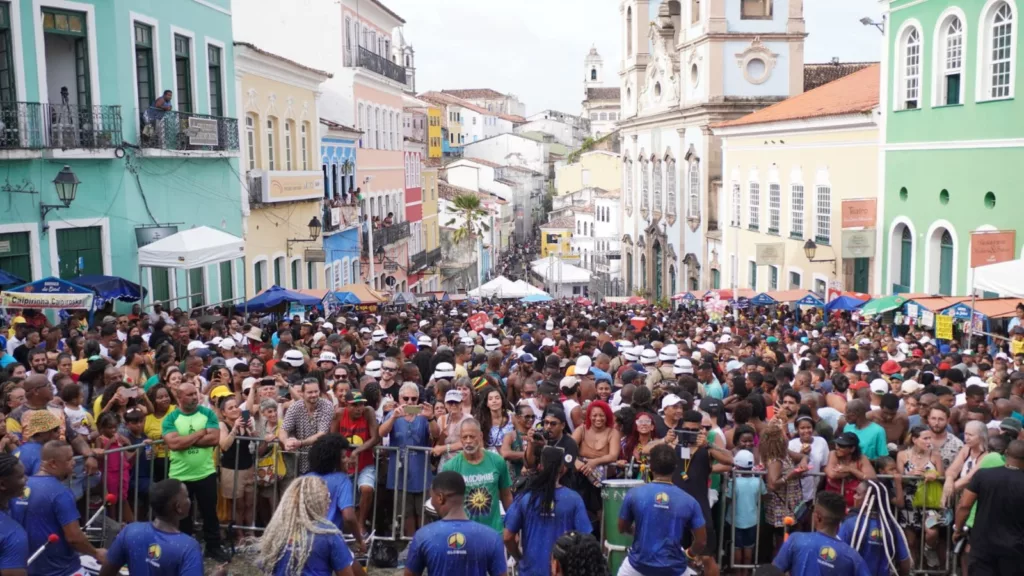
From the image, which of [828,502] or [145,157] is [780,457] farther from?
[145,157]

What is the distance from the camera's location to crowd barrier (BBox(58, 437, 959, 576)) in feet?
26.0

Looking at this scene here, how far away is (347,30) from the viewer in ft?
123

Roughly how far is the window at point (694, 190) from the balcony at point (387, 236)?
1341cm

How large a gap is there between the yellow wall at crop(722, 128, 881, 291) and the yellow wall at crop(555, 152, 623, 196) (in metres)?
Result: 42.5

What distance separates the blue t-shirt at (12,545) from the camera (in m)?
5.62

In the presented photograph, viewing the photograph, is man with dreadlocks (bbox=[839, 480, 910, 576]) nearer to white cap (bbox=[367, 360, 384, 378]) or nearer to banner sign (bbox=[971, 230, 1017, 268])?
white cap (bbox=[367, 360, 384, 378])

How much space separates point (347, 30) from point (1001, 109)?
22.6 m

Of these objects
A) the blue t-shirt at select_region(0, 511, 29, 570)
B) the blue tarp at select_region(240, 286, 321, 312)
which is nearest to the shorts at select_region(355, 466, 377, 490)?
the blue t-shirt at select_region(0, 511, 29, 570)

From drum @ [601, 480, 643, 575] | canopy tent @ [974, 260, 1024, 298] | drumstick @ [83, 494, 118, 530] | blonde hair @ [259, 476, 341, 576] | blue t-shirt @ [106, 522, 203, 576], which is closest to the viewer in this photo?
blonde hair @ [259, 476, 341, 576]

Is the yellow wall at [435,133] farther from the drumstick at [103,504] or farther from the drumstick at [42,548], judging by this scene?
the drumstick at [42,548]

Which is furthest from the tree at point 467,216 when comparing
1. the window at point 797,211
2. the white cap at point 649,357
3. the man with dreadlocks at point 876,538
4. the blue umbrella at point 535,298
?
the man with dreadlocks at point 876,538

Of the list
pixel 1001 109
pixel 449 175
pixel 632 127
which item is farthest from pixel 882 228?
pixel 449 175

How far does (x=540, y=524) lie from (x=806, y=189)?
30211 millimetres

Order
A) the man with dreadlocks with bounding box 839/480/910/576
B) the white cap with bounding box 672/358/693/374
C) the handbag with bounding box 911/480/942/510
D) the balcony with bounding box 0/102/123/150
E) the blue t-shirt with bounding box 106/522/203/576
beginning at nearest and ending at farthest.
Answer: the blue t-shirt with bounding box 106/522/203/576 < the man with dreadlocks with bounding box 839/480/910/576 < the handbag with bounding box 911/480/942/510 < the white cap with bounding box 672/358/693/374 < the balcony with bounding box 0/102/123/150
